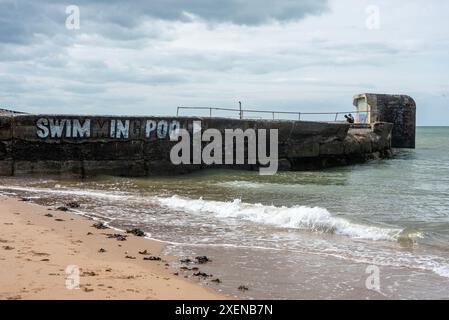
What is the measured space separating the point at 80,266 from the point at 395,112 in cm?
3064

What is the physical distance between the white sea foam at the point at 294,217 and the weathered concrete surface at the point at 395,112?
2259 centimetres

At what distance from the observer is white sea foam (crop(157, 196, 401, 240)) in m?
9.12

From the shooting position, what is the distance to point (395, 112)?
33.7 m

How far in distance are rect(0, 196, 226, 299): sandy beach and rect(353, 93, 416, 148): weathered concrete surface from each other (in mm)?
26657

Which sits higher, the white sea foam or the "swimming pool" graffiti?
the "swimming pool" graffiti

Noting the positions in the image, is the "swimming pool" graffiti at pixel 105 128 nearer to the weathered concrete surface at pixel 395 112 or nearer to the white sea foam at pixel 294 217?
the white sea foam at pixel 294 217

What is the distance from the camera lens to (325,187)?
16.9 meters

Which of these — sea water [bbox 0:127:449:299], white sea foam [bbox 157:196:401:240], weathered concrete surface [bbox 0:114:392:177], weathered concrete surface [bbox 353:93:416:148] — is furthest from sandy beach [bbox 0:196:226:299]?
weathered concrete surface [bbox 353:93:416:148]

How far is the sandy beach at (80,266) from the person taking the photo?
5090 mm

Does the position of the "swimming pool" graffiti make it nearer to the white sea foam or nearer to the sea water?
the sea water

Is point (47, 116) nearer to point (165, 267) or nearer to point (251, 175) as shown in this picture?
point (251, 175)

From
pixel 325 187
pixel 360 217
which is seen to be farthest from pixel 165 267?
pixel 325 187

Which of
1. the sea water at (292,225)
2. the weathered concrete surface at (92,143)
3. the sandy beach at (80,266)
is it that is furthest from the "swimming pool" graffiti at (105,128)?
the sandy beach at (80,266)
